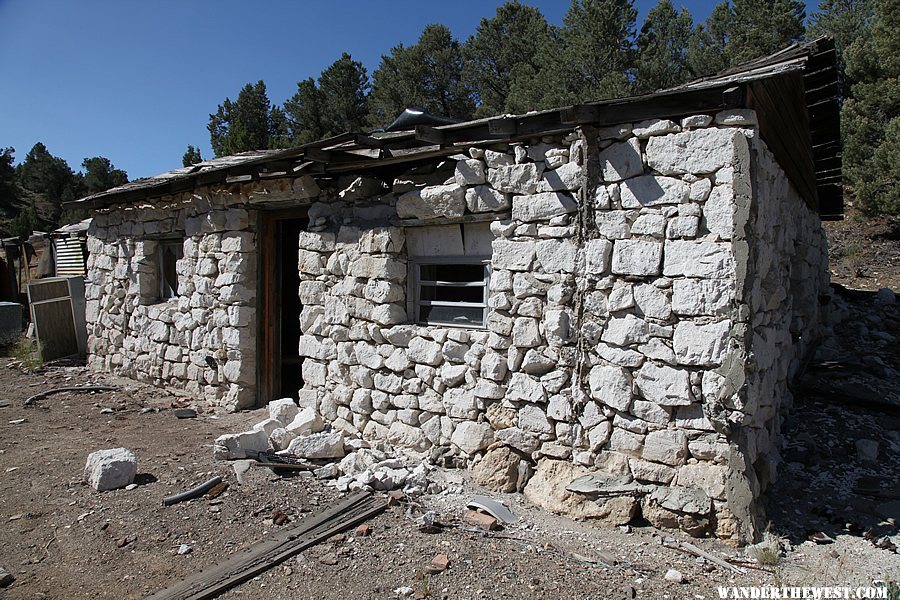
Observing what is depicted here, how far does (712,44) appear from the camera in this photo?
17844mm

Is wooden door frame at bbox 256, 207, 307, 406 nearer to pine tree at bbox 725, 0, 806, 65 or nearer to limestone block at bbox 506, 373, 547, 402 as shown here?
limestone block at bbox 506, 373, 547, 402

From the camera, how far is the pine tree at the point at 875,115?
1389 cm

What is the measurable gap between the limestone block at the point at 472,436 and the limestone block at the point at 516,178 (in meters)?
1.98

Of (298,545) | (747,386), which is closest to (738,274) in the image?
(747,386)

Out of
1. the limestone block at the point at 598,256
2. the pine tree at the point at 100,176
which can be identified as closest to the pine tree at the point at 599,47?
the limestone block at the point at 598,256

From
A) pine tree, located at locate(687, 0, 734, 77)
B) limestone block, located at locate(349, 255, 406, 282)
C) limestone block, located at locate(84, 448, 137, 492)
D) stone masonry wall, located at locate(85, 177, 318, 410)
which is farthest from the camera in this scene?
pine tree, located at locate(687, 0, 734, 77)

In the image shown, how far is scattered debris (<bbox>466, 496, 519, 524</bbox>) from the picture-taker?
4.18 metres

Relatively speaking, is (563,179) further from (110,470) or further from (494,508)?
(110,470)

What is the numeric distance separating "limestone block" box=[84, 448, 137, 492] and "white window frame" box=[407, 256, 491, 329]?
2.69m

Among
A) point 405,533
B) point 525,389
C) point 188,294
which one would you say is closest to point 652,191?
point 525,389

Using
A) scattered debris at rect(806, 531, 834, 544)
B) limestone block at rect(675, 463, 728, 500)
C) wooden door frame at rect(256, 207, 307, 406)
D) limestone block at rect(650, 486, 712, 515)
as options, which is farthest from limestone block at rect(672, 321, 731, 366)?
wooden door frame at rect(256, 207, 307, 406)

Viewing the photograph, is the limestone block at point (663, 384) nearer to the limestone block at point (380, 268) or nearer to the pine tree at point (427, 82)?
the limestone block at point (380, 268)

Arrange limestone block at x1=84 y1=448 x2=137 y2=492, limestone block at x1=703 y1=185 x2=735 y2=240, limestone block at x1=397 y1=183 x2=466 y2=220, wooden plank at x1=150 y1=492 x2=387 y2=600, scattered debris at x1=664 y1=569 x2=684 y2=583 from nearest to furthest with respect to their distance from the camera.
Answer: wooden plank at x1=150 y1=492 x2=387 y2=600, scattered debris at x1=664 y1=569 x2=684 y2=583, limestone block at x1=703 y1=185 x2=735 y2=240, limestone block at x1=84 y1=448 x2=137 y2=492, limestone block at x1=397 y1=183 x2=466 y2=220

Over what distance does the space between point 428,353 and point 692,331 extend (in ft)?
7.44
